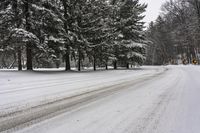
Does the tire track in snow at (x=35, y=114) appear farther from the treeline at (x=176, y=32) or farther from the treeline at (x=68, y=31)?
the treeline at (x=176, y=32)

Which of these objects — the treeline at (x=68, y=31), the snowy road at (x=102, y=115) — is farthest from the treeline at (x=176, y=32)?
the snowy road at (x=102, y=115)

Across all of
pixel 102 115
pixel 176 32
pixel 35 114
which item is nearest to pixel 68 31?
pixel 35 114

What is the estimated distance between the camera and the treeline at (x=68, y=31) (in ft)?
64.0

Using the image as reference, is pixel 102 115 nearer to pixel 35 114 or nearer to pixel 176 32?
pixel 35 114

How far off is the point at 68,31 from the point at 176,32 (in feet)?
125

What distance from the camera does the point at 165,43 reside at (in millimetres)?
74188

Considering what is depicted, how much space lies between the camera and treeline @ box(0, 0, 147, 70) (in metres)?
19.5

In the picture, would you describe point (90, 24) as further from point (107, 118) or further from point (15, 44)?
point (107, 118)

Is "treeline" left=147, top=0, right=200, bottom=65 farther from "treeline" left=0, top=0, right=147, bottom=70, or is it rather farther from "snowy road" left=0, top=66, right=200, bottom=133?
"snowy road" left=0, top=66, right=200, bottom=133

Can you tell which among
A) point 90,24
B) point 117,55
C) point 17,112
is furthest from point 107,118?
point 117,55

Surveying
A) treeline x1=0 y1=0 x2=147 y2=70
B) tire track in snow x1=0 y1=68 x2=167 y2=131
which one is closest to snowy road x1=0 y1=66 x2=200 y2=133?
tire track in snow x1=0 y1=68 x2=167 y2=131

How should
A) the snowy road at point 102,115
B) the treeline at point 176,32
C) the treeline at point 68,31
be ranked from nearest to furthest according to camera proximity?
the snowy road at point 102,115, the treeline at point 68,31, the treeline at point 176,32

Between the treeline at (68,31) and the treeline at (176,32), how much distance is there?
14110mm

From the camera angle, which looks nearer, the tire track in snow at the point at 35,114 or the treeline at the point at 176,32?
the tire track in snow at the point at 35,114
